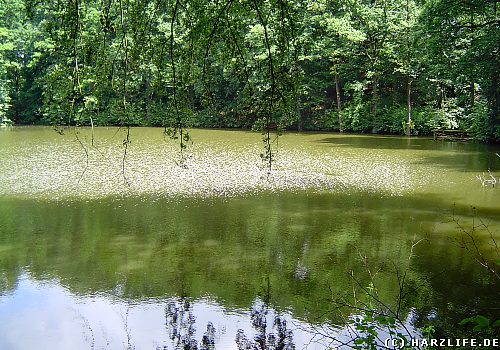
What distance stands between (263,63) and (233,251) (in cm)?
385

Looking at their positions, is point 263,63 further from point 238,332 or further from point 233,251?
point 233,251

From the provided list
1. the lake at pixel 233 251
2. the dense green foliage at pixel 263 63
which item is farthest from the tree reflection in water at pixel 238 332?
the dense green foliage at pixel 263 63

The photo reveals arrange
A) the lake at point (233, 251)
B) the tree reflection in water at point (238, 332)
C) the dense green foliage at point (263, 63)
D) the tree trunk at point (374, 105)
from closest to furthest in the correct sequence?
the dense green foliage at point (263, 63), the tree reflection in water at point (238, 332), the lake at point (233, 251), the tree trunk at point (374, 105)

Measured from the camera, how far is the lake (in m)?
4.61

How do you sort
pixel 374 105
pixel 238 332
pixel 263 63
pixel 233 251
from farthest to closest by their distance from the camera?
pixel 374 105 → pixel 233 251 → pixel 238 332 → pixel 263 63

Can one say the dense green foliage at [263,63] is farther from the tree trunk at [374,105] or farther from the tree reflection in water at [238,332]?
the tree reflection in water at [238,332]

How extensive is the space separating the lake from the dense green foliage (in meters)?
0.54

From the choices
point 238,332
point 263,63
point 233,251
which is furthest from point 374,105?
point 263,63

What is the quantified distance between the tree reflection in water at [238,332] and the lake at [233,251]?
0.06 ft

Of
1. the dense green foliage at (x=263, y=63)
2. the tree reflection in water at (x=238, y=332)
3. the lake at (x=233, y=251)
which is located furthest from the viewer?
the lake at (x=233, y=251)

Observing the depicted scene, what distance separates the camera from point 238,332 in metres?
4.43

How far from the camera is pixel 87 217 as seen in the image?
8414 millimetres

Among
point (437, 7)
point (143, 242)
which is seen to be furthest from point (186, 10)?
point (437, 7)

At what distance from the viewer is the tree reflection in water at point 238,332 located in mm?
Result: 4172
